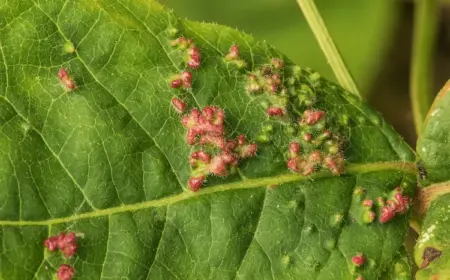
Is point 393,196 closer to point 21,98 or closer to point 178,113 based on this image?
point 178,113

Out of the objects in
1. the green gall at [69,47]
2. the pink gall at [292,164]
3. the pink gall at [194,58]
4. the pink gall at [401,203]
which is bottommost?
the pink gall at [401,203]

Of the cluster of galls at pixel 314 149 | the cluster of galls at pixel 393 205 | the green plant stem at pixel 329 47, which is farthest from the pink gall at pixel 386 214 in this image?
the green plant stem at pixel 329 47

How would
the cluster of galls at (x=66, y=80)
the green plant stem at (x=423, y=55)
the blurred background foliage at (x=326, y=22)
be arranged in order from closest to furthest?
the cluster of galls at (x=66, y=80)
the green plant stem at (x=423, y=55)
the blurred background foliage at (x=326, y=22)

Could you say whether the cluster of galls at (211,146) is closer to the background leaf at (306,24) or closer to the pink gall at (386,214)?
the pink gall at (386,214)

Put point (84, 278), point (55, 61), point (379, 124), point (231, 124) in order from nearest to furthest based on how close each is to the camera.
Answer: point (84, 278) < point (55, 61) < point (231, 124) < point (379, 124)

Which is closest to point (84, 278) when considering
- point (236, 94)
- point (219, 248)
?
point (219, 248)

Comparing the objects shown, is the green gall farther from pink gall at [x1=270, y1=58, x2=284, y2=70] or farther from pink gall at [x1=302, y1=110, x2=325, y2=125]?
pink gall at [x1=302, y1=110, x2=325, y2=125]

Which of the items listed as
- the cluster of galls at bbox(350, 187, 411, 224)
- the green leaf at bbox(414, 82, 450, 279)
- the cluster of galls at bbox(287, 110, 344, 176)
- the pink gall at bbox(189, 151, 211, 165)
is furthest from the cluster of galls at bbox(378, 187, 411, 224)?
the pink gall at bbox(189, 151, 211, 165)
